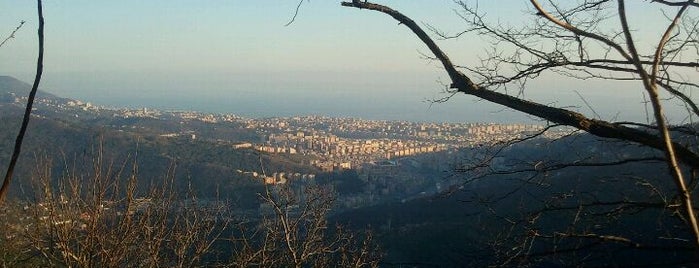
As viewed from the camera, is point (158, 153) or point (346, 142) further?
point (346, 142)

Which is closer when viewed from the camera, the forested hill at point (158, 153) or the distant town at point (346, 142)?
the forested hill at point (158, 153)

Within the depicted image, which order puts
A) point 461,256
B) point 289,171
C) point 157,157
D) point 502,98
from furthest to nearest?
point 289,171 → point 157,157 → point 461,256 → point 502,98

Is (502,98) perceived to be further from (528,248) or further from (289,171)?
(289,171)

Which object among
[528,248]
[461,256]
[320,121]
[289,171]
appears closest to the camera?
[528,248]

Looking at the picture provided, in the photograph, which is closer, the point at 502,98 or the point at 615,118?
the point at 502,98

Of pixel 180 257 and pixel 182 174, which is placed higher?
pixel 180 257

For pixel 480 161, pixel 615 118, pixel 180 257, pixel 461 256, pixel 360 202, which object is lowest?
pixel 360 202

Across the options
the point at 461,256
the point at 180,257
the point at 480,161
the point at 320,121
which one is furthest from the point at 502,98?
the point at 320,121

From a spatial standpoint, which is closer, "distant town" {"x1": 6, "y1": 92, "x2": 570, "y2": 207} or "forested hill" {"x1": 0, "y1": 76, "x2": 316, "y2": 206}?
"forested hill" {"x1": 0, "y1": 76, "x2": 316, "y2": 206}

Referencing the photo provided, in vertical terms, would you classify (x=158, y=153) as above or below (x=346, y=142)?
above
